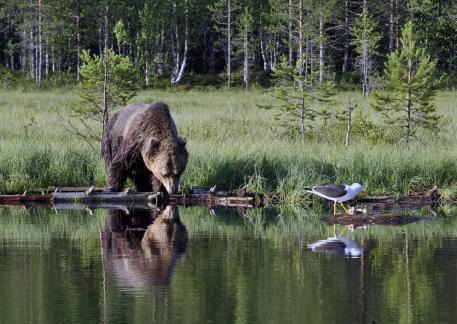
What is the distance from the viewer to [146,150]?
55.0 ft

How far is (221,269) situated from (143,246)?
198cm

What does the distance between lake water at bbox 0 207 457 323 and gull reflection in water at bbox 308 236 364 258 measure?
0.02m

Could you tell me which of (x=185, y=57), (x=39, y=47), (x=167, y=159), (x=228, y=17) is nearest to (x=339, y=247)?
(x=167, y=159)

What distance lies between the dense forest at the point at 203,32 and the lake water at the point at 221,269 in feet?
162

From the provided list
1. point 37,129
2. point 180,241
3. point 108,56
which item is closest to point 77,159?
point 180,241

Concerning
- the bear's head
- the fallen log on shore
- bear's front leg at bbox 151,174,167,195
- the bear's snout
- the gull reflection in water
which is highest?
the bear's head

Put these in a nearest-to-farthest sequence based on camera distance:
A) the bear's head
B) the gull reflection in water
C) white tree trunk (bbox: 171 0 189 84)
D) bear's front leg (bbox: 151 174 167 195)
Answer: the gull reflection in water → the bear's head → bear's front leg (bbox: 151 174 167 195) → white tree trunk (bbox: 171 0 189 84)

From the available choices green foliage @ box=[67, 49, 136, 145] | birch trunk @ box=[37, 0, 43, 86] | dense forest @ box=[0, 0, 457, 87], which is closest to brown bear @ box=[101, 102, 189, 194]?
green foliage @ box=[67, 49, 136, 145]

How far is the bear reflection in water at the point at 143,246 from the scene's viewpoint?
10.9 m

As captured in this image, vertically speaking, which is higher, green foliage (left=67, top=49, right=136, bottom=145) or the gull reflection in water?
green foliage (left=67, top=49, right=136, bottom=145)

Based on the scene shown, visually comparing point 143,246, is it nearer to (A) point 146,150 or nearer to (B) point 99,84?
(A) point 146,150

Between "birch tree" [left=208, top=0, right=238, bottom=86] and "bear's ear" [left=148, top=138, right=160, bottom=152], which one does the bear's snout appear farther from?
"birch tree" [left=208, top=0, right=238, bottom=86]

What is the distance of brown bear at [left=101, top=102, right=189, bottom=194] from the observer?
16703 millimetres

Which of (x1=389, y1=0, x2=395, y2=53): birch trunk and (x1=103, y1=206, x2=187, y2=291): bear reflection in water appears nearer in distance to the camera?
(x1=103, y1=206, x2=187, y2=291): bear reflection in water
